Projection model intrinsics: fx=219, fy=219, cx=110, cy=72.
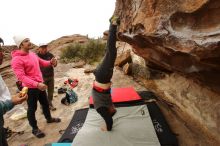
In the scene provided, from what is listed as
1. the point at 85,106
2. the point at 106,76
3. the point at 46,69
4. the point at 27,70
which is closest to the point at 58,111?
the point at 85,106

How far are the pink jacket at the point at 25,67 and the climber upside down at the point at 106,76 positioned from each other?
3.60 ft

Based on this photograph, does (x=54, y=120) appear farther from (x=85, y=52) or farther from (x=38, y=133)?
(x=85, y=52)

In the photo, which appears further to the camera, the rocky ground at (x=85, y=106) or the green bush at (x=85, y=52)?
the green bush at (x=85, y=52)

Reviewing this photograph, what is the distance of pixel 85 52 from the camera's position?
41.5 feet

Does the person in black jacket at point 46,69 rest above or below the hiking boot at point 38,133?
above

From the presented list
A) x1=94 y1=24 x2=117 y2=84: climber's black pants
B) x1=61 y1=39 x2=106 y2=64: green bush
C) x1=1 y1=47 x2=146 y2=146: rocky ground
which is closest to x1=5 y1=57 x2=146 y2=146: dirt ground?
x1=1 y1=47 x2=146 y2=146: rocky ground

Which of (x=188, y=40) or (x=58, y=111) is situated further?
(x=58, y=111)

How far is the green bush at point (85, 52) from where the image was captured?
40.8 ft

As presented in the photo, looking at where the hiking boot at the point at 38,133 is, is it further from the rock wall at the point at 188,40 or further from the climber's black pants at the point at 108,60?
the rock wall at the point at 188,40

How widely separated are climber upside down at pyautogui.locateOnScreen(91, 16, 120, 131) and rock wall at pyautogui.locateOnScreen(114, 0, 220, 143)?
0.33 metres

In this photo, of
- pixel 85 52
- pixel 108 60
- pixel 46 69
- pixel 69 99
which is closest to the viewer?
pixel 108 60

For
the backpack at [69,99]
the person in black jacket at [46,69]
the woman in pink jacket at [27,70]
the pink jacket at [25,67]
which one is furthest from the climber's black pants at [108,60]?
the backpack at [69,99]

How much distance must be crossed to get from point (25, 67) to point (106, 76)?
1.50 meters

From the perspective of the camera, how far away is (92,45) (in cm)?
1288
